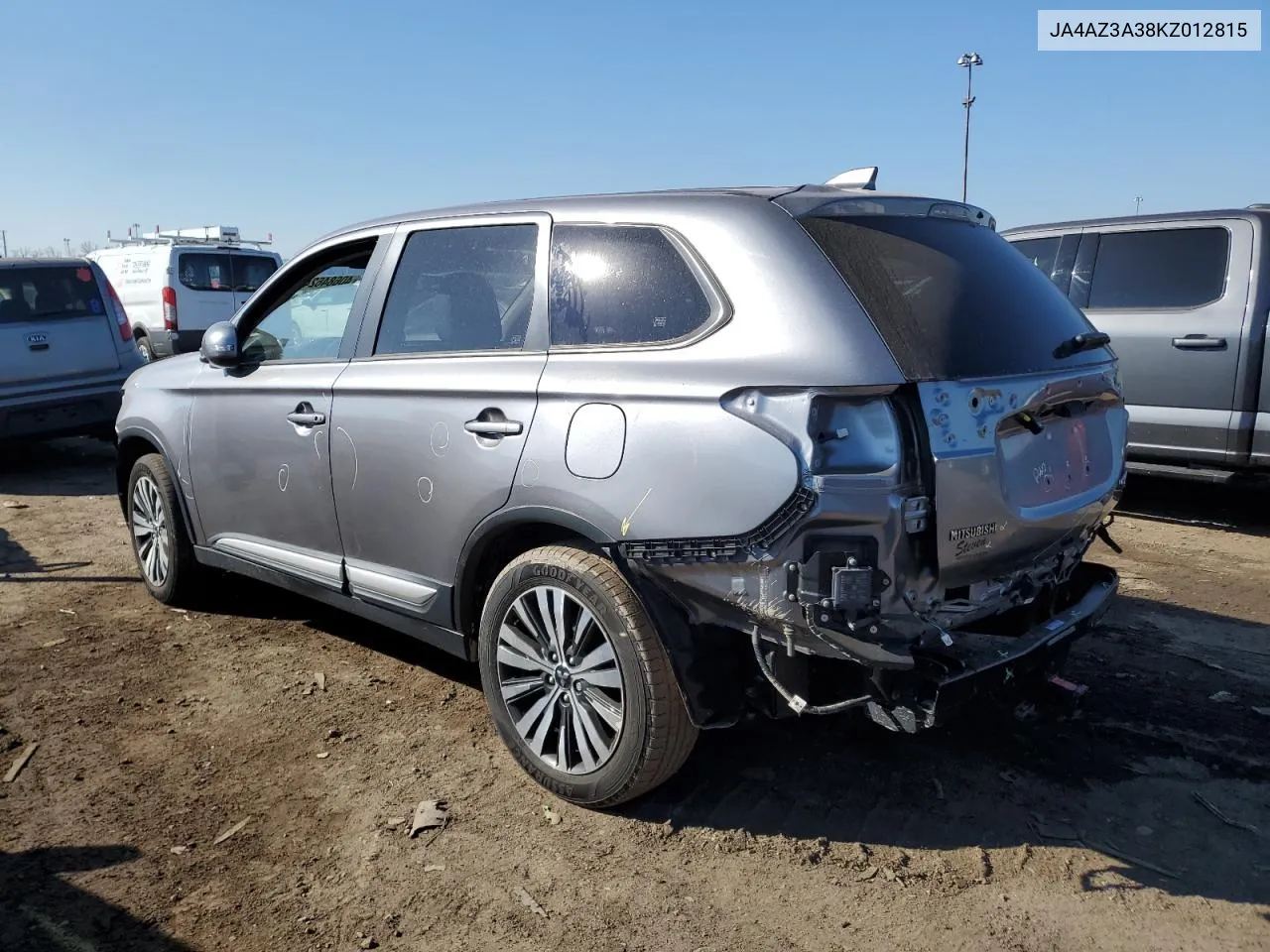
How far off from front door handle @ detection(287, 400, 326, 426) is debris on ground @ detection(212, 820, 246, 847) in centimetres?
152

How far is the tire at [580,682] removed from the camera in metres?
2.94

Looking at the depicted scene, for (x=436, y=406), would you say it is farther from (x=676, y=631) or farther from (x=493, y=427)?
(x=676, y=631)

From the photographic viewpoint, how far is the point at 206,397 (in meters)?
4.68

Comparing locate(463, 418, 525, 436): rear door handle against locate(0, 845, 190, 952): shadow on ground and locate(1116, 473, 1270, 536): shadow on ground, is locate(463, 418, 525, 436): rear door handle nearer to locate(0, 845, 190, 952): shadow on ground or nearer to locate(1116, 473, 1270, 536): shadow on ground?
locate(0, 845, 190, 952): shadow on ground

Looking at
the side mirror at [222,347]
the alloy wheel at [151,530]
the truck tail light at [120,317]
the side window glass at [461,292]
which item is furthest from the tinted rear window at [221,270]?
the side window glass at [461,292]

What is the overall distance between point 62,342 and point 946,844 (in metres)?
8.73

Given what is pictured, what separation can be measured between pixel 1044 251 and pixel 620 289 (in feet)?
18.3

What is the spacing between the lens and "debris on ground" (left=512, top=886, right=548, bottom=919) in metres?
2.73

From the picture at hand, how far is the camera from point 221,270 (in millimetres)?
15742

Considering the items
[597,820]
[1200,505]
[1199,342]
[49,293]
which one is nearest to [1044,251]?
[1199,342]

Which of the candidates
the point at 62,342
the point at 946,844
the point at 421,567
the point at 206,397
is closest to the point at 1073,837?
the point at 946,844

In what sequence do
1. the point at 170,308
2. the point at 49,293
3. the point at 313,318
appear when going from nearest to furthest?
the point at 313,318, the point at 49,293, the point at 170,308

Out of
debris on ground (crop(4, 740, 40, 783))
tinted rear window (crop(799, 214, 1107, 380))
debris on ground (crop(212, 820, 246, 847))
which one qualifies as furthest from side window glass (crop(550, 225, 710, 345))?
debris on ground (crop(4, 740, 40, 783))

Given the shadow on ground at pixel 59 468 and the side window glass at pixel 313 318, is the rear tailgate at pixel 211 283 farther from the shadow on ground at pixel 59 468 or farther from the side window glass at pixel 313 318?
the side window glass at pixel 313 318
